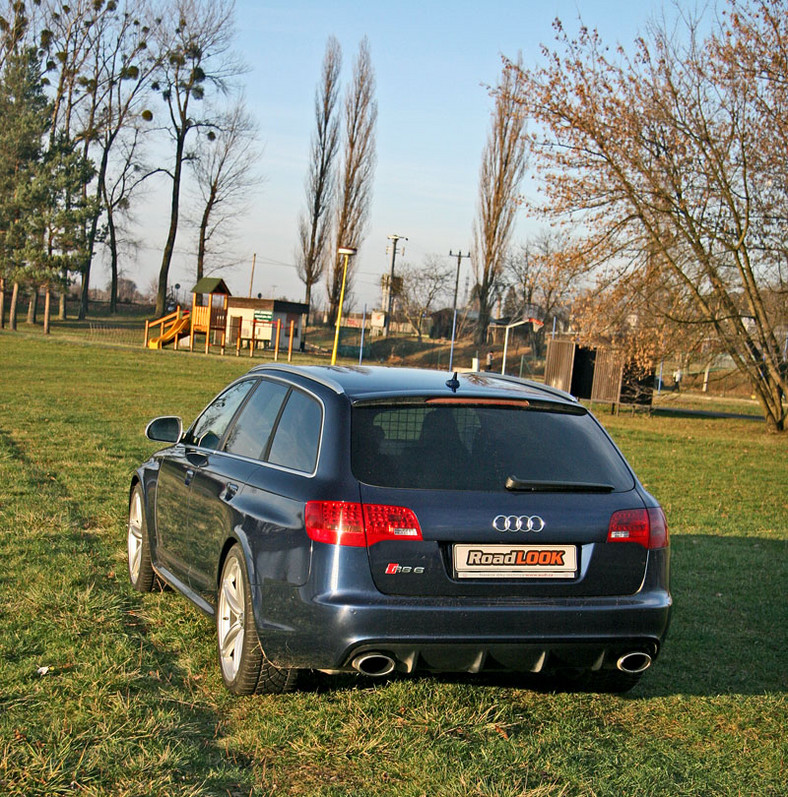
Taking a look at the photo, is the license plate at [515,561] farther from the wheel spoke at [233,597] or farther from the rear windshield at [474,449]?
the wheel spoke at [233,597]

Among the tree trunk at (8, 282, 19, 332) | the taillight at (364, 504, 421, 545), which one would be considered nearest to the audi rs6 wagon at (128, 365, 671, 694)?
the taillight at (364, 504, 421, 545)

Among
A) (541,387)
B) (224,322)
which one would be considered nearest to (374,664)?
(541,387)

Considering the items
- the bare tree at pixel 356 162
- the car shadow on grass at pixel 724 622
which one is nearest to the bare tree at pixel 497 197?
the bare tree at pixel 356 162

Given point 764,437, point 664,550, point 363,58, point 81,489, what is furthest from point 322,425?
point 363,58

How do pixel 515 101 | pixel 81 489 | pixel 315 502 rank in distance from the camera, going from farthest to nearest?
pixel 515 101
pixel 81 489
pixel 315 502

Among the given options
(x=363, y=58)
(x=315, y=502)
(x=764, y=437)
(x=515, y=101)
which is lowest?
(x=764, y=437)

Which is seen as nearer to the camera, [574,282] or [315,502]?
[315,502]

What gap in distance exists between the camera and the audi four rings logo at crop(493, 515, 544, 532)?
4488 mm

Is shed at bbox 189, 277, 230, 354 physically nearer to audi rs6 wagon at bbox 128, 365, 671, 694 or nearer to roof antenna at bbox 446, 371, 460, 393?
roof antenna at bbox 446, 371, 460, 393

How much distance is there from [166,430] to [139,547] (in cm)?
79

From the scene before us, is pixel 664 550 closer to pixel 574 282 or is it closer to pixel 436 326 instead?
pixel 574 282

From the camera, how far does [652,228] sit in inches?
1005

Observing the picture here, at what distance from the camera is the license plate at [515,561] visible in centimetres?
446

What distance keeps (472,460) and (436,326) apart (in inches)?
3106
